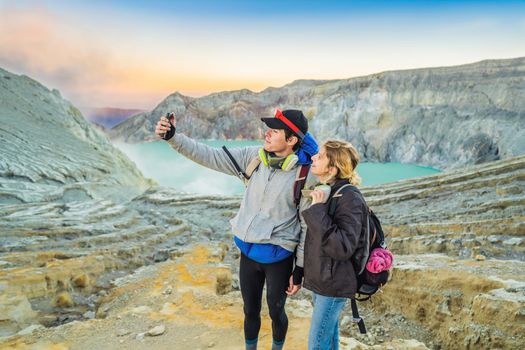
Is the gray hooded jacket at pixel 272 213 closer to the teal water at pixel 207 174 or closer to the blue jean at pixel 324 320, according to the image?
the blue jean at pixel 324 320

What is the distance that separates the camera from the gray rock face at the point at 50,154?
1557 cm

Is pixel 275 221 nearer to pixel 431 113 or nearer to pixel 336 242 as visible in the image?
pixel 336 242

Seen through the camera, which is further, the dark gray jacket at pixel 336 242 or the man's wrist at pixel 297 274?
the man's wrist at pixel 297 274

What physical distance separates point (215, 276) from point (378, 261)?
526 cm

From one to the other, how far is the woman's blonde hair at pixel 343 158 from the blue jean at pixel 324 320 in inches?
35.8

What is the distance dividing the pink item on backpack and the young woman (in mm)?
158

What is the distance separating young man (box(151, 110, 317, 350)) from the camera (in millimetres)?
3092

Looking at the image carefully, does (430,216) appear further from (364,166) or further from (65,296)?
(364,166)

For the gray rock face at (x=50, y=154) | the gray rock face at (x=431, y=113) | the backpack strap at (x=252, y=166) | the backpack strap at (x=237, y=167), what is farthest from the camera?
the gray rock face at (x=431, y=113)

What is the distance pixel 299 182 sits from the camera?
10.1ft

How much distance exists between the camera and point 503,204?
10.0m

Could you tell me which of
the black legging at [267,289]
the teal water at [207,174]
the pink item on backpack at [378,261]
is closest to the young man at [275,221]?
the black legging at [267,289]

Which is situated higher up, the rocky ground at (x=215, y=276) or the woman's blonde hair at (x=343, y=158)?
the woman's blonde hair at (x=343, y=158)

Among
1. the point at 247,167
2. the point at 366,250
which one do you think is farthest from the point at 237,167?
the point at 366,250
